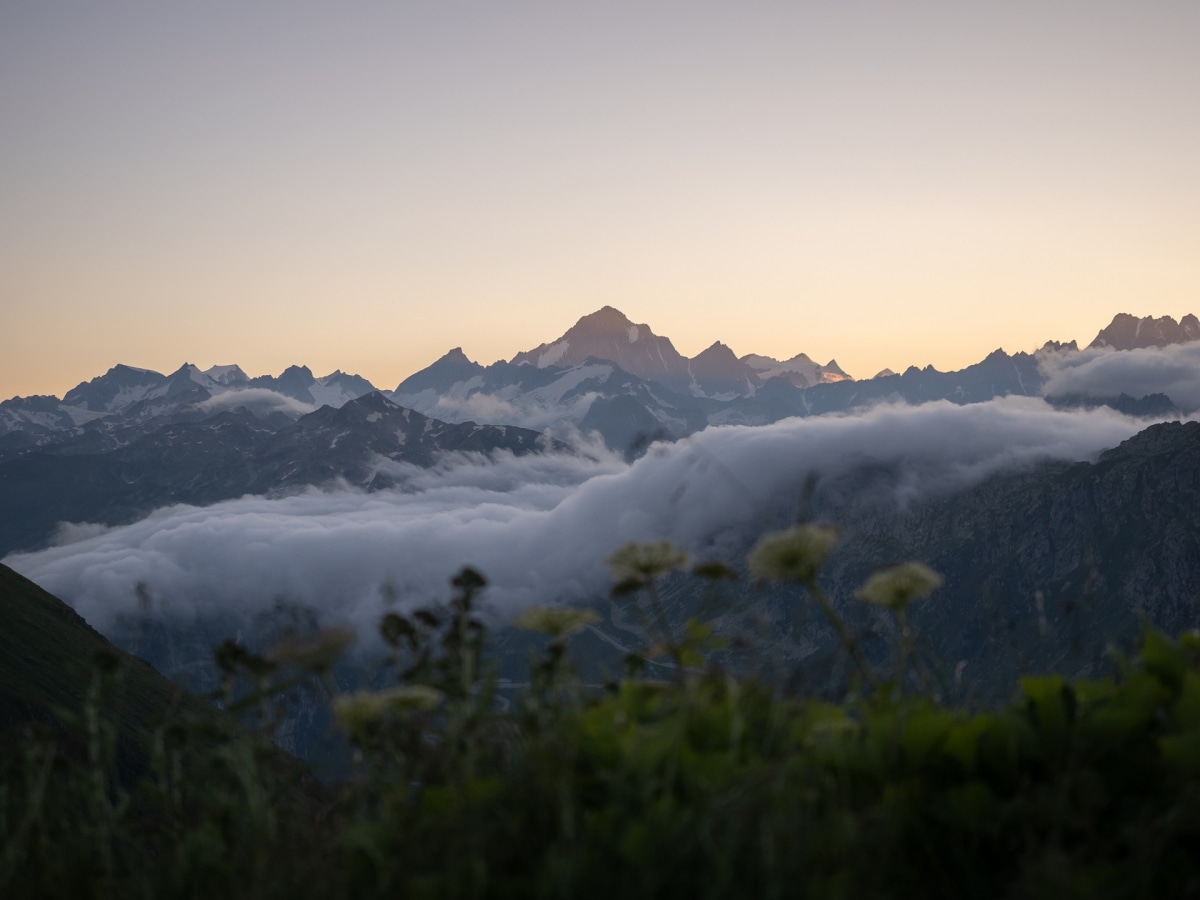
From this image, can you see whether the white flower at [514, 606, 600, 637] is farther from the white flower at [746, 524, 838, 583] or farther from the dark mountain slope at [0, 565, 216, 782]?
the dark mountain slope at [0, 565, 216, 782]

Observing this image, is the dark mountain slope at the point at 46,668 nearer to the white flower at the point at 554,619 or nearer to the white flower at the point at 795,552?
the white flower at the point at 554,619

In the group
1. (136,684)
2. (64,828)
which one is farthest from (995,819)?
(136,684)

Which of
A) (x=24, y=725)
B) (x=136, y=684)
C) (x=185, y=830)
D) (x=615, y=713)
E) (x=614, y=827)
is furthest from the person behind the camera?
(x=136, y=684)

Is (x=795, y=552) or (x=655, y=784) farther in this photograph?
(x=795, y=552)

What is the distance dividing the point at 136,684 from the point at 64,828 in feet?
492

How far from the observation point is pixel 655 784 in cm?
390

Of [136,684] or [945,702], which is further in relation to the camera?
[136,684]

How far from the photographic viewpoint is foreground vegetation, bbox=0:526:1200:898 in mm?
3688

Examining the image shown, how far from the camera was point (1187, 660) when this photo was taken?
4910 millimetres

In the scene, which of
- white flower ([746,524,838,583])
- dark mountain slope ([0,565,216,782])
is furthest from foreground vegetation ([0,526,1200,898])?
dark mountain slope ([0,565,216,782])

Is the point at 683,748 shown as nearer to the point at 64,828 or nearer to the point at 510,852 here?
the point at 510,852

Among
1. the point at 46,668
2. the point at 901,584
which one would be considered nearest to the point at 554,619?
the point at 901,584

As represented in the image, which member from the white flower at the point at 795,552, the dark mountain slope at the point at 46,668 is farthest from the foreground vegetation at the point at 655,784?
the dark mountain slope at the point at 46,668

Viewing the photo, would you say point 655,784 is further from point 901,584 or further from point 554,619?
point 901,584
